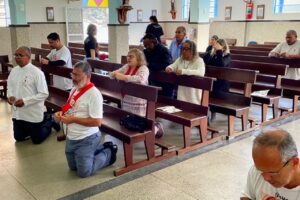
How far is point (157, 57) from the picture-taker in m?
5.33

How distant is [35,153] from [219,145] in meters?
2.39

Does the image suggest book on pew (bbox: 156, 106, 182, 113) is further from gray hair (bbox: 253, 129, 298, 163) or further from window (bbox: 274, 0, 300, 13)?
window (bbox: 274, 0, 300, 13)

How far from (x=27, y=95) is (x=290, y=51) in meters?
4.84

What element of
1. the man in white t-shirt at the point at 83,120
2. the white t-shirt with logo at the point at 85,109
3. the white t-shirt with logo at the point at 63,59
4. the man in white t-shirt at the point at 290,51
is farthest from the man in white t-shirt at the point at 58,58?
the man in white t-shirt at the point at 290,51

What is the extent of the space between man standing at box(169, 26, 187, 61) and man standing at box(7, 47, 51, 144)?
275cm

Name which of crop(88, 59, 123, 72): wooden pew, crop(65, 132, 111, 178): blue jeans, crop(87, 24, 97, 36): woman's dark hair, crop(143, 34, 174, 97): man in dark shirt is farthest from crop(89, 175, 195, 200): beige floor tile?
crop(87, 24, 97, 36): woman's dark hair

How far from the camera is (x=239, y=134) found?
4832 millimetres

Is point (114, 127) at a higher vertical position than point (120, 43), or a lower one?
lower

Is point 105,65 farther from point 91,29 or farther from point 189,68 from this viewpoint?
point 189,68

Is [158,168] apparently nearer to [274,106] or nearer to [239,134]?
[239,134]

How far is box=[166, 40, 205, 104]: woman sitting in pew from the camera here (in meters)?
4.60

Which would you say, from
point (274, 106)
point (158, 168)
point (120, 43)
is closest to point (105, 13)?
point (120, 43)

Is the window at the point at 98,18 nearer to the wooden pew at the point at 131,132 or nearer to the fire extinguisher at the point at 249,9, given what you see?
the fire extinguisher at the point at 249,9

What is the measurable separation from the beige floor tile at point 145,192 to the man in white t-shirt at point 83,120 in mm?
426
